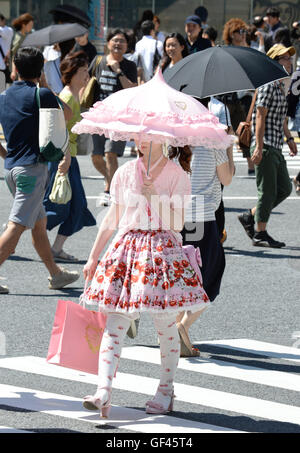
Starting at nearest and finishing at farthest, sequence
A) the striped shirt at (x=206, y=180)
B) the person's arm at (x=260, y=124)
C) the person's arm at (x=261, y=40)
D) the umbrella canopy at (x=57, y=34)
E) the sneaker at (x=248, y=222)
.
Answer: the striped shirt at (x=206, y=180) < the person's arm at (x=260, y=124) < the sneaker at (x=248, y=222) < the umbrella canopy at (x=57, y=34) < the person's arm at (x=261, y=40)

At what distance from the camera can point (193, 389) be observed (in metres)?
6.25

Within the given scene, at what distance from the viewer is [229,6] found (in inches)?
1299

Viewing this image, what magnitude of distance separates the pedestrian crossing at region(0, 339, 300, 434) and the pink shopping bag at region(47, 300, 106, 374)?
0.80 feet

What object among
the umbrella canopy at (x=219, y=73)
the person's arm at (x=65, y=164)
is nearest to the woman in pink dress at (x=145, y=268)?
the umbrella canopy at (x=219, y=73)

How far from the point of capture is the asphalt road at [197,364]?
5.58 meters

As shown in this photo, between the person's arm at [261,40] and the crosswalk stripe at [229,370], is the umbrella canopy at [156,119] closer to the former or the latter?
the crosswalk stripe at [229,370]

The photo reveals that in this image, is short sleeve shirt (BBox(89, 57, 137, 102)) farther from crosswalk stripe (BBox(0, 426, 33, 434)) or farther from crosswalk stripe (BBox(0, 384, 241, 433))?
crosswalk stripe (BBox(0, 426, 33, 434))

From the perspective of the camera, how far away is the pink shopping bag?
5.69 m

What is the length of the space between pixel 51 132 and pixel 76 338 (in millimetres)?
2819

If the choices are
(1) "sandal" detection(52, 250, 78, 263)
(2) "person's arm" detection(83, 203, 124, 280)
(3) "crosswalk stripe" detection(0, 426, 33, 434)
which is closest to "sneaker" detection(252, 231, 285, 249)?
(1) "sandal" detection(52, 250, 78, 263)

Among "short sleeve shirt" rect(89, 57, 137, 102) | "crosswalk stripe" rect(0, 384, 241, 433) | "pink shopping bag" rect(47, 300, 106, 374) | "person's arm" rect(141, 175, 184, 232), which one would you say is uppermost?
"person's arm" rect(141, 175, 184, 232)

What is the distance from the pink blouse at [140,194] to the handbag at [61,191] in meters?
4.35
